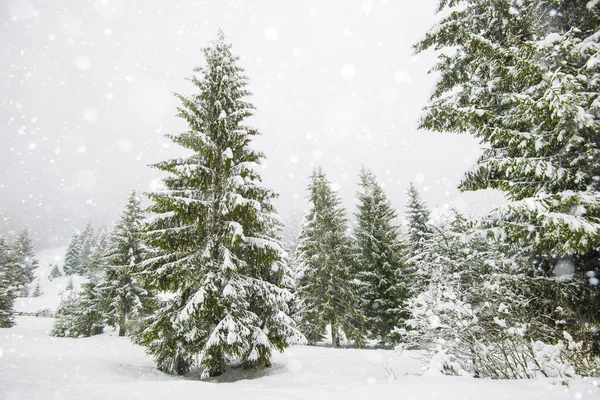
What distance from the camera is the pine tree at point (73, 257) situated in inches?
2970

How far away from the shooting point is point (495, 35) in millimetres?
8305

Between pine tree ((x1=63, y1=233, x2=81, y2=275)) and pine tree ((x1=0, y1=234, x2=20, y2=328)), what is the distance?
167 feet

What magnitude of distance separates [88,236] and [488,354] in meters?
104

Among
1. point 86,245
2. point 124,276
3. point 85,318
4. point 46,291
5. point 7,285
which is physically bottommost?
point 85,318

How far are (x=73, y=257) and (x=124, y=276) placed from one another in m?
73.9

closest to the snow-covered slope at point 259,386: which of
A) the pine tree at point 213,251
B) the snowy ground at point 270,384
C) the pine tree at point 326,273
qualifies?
the snowy ground at point 270,384

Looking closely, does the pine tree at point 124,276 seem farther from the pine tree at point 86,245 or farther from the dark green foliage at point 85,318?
the pine tree at point 86,245

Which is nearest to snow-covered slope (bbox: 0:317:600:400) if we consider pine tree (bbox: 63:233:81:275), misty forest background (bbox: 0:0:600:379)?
misty forest background (bbox: 0:0:600:379)

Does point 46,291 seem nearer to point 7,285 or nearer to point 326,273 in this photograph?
point 7,285

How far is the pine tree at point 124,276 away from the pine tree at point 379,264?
55.2 ft

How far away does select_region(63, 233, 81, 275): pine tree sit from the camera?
75438mm

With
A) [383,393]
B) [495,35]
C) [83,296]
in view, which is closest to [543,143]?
[495,35]

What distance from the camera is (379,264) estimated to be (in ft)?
66.6

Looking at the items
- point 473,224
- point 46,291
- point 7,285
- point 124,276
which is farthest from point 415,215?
point 46,291
